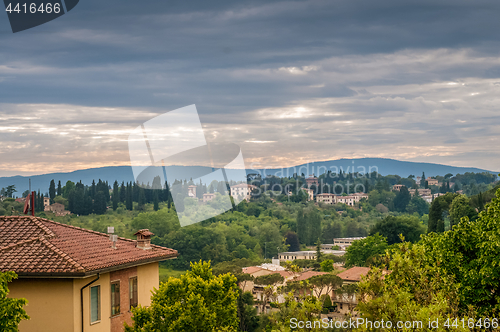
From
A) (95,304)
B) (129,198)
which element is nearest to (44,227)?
(95,304)

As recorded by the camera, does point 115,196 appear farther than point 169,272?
Yes

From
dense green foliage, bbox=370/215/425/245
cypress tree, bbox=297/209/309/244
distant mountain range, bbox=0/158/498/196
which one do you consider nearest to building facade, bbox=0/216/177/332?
distant mountain range, bbox=0/158/498/196

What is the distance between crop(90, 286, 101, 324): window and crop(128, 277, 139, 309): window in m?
1.30

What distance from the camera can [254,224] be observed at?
102562 millimetres

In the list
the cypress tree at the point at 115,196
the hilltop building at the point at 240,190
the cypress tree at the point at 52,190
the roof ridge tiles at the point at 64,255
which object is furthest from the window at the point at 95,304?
the cypress tree at the point at 52,190

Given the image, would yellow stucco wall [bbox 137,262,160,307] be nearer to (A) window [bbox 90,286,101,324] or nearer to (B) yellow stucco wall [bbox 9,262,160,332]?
(A) window [bbox 90,286,101,324]

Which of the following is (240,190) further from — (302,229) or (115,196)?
(302,229)

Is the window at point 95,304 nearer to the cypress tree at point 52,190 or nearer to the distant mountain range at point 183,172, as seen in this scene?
the distant mountain range at point 183,172

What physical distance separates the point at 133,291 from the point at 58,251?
8.44 feet

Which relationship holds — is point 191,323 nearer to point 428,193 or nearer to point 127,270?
point 127,270

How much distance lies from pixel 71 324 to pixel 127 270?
225cm

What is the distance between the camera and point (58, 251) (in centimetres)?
→ 990

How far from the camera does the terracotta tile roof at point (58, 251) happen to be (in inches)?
370

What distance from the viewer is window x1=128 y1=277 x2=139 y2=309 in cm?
1156
